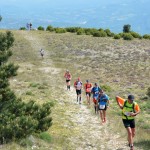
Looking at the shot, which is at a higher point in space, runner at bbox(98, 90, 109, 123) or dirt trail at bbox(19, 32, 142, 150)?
runner at bbox(98, 90, 109, 123)

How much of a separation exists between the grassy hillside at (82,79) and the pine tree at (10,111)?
564mm

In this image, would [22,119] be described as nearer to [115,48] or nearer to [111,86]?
[111,86]

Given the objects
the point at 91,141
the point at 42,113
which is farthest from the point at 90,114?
the point at 42,113

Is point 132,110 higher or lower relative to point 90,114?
higher

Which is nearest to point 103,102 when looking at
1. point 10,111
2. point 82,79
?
point 10,111

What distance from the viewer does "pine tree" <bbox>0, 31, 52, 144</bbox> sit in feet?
50.4

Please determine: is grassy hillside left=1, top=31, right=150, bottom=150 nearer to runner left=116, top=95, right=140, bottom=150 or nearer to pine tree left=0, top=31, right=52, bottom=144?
pine tree left=0, top=31, right=52, bottom=144

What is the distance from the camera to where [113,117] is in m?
24.0

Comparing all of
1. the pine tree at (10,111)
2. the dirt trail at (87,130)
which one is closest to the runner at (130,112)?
the dirt trail at (87,130)

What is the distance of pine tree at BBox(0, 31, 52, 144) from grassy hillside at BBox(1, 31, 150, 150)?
0.56 m

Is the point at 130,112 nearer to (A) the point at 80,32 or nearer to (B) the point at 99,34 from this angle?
(B) the point at 99,34

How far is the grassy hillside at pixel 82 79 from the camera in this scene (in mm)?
18844

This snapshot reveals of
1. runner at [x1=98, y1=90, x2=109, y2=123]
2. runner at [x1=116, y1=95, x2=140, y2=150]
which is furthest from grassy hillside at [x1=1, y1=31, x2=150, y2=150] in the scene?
runner at [x1=116, y1=95, x2=140, y2=150]

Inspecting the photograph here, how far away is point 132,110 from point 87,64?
33980mm
